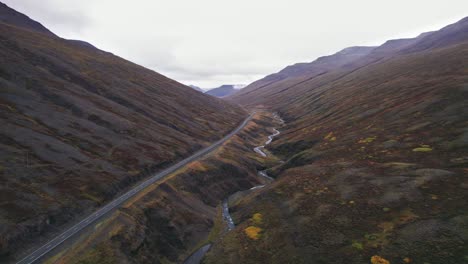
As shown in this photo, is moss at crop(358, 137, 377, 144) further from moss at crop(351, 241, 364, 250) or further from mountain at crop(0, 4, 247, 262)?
mountain at crop(0, 4, 247, 262)

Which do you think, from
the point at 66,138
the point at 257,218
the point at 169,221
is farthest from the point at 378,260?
the point at 66,138

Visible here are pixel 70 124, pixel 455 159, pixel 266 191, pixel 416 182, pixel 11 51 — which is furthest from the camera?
pixel 11 51

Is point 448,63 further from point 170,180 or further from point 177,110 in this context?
point 170,180

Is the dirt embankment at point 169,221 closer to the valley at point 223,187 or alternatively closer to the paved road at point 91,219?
the valley at point 223,187

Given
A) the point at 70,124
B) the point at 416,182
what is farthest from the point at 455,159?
the point at 70,124

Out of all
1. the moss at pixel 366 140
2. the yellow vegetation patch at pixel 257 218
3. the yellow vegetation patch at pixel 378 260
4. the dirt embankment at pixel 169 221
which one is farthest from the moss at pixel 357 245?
the moss at pixel 366 140

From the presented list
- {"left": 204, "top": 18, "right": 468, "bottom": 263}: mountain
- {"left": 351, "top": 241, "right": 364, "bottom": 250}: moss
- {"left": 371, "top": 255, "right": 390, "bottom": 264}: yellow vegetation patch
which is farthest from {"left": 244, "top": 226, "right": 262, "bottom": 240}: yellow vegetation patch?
{"left": 371, "top": 255, "right": 390, "bottom": 264}: yellow vegetation patch

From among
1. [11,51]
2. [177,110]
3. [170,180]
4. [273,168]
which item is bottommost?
[273,168]
